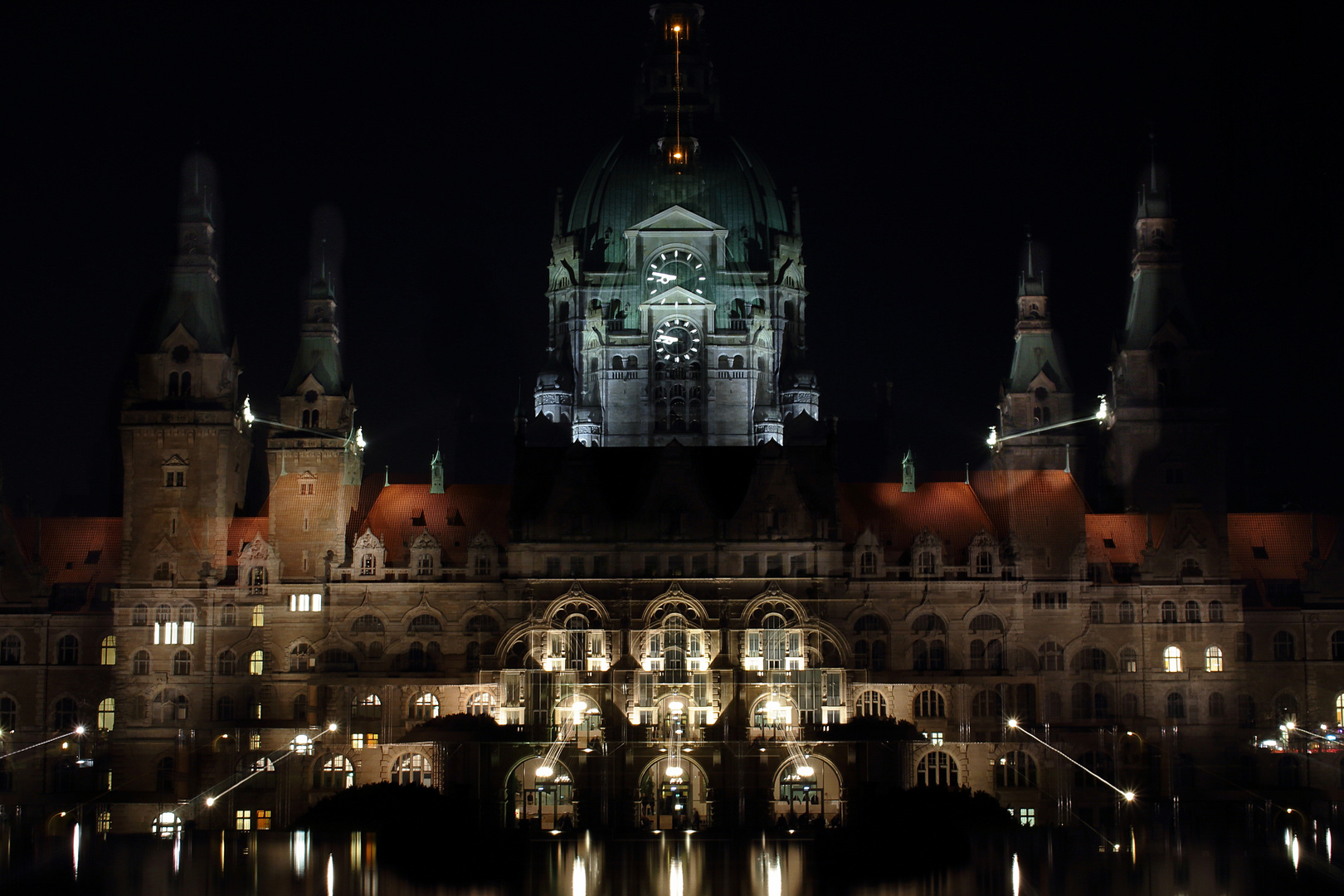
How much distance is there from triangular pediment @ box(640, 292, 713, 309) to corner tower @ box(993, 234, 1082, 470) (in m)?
18.5

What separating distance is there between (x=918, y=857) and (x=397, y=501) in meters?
38.5

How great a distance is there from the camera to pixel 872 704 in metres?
96.7

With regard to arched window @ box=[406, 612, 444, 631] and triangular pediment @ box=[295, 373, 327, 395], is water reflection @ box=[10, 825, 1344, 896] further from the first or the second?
triangular pediment @ box=[295, 373, 327, 395]

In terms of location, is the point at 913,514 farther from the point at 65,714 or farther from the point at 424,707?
the point at 65,714

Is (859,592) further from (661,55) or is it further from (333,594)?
(661,55)

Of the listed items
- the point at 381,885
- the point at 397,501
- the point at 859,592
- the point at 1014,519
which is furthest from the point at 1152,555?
the point at 381,885

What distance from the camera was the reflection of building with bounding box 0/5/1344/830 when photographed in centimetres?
9225

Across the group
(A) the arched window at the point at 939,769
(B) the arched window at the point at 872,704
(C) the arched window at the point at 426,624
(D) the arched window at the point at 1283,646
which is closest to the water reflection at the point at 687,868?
(A) the arched window at the point at 939,769

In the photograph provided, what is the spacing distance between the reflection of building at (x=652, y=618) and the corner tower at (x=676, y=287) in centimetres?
1555

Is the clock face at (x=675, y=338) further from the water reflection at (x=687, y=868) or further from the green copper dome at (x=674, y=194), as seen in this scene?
the water reflection at (x=687, y=868)

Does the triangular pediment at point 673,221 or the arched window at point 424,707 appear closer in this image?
the arched window at point 424,707

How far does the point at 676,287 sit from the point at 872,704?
106 feet

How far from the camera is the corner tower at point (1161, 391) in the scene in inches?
4129

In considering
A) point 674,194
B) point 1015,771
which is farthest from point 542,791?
point 674,194
